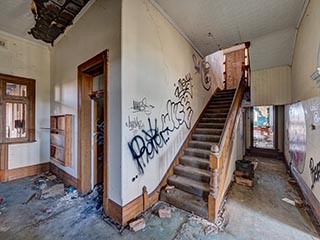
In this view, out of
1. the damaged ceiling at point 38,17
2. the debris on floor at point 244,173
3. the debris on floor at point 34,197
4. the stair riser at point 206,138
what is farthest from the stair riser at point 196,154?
the damaged ceiling at point 38,17

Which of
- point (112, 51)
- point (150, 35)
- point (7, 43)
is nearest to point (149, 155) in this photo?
point (112, 51)

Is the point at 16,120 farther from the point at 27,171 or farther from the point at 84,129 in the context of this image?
the point at 84,129

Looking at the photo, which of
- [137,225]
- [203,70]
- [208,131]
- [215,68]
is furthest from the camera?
[215,68]

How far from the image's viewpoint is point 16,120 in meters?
3.79

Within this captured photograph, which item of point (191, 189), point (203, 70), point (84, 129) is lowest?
point (191, 189)

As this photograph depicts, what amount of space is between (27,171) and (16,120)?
50.6 inches

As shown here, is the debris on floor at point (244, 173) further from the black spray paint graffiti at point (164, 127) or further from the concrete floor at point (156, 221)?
the black spray paint graffiti at point (164, 127)

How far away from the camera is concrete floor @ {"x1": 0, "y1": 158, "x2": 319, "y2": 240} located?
1.94m

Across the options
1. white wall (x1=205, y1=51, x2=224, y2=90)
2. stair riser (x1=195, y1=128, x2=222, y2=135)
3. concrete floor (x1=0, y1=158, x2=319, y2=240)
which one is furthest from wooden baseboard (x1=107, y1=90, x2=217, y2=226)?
white wall (x1=205, y1=51, x2=224, y2=90)

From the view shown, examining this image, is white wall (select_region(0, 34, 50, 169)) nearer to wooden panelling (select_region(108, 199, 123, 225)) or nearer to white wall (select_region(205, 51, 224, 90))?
wooden panelling (select_region(108, 199, 123, 225))

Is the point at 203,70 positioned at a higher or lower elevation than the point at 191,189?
higher

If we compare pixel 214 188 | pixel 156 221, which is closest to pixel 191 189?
pixel 214 188

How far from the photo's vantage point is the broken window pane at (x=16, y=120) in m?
3.67

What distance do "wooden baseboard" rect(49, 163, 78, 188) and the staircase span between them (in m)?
1.84
